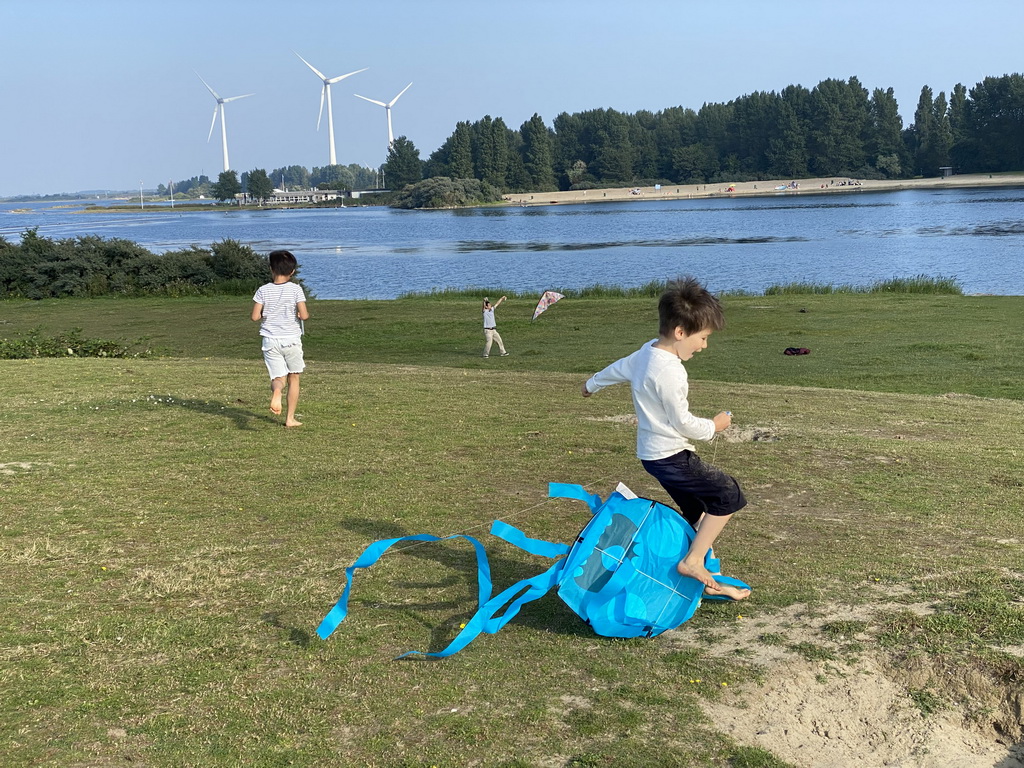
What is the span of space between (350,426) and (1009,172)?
219m

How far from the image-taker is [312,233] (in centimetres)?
12962

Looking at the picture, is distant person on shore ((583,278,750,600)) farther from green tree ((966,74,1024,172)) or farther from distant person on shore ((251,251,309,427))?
green tree ((966,74,1024,172))

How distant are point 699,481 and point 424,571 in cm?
217

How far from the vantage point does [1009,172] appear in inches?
7785

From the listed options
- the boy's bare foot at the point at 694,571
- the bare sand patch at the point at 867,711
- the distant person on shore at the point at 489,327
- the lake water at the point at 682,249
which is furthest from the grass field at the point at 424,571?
the lake water at the point at 682,249

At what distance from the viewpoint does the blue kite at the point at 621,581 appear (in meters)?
5.57

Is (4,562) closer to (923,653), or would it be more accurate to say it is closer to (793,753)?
(793,753)

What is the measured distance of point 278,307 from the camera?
35.1ft

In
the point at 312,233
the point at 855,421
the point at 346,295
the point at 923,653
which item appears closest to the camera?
the point at 923,653

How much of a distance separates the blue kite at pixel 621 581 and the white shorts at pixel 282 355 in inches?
211

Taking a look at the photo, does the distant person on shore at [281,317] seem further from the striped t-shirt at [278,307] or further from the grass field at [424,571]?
the grass field at [424,571]

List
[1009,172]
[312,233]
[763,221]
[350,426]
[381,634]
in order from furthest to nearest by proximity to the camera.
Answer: [1009,172], [312,233], [763,221], [350,426], [381,634]

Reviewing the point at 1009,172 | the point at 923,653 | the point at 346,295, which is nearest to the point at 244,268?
the point at 346,295

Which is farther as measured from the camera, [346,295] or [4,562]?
[346,295]
